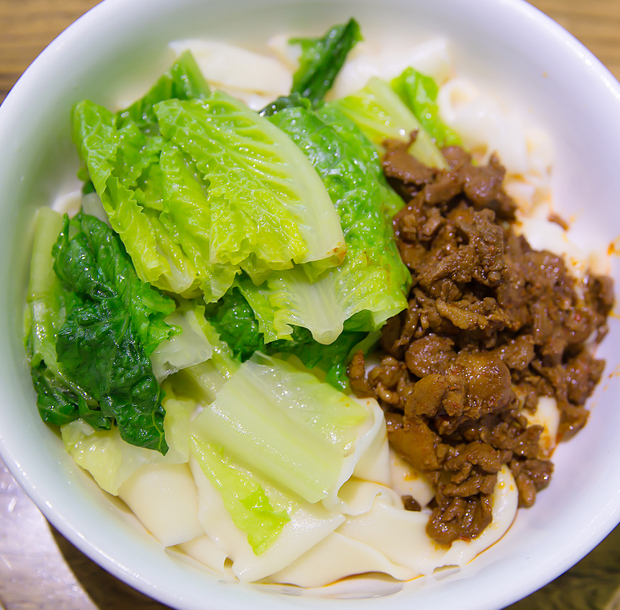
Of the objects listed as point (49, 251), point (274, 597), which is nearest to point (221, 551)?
point (274, 597)

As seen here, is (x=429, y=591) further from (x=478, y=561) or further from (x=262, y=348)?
(x=262, y=348)

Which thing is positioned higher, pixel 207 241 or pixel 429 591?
pixel 207 241

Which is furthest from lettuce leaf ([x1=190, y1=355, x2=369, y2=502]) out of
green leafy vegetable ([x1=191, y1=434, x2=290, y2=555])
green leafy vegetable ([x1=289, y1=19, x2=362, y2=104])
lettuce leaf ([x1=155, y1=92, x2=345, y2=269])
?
green leafy vegetable ([x1=289, y1=19, x2=362, y2=104])

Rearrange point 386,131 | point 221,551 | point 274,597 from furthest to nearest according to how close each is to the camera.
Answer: point 386,131 < point 221,551 < point 274,597

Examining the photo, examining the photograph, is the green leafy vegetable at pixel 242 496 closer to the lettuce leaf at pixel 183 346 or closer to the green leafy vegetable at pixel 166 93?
the lettuce leaf at pixel 183 346

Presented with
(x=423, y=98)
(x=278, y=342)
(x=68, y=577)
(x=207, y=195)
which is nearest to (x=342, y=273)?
(x=278, y=342)

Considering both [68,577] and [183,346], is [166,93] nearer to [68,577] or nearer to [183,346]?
[183,346]

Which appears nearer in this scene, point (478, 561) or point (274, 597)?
point (274, 597)
